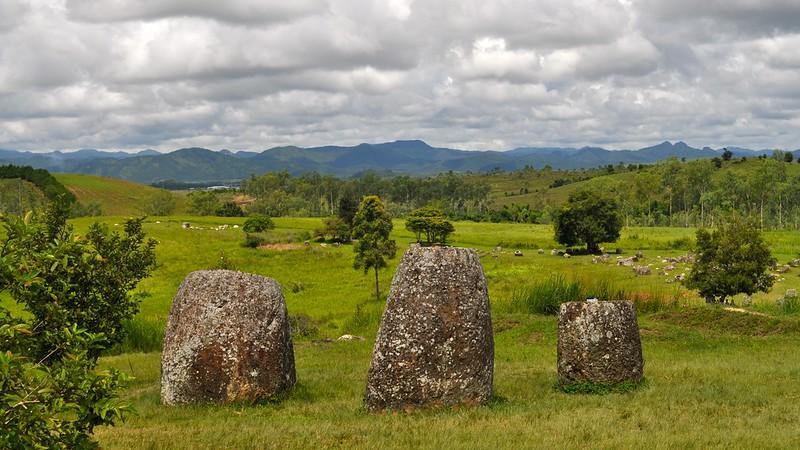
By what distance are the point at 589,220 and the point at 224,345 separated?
76114 mm

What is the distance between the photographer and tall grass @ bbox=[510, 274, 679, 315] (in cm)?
3425

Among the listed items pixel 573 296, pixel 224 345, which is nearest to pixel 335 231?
pixel 573 296

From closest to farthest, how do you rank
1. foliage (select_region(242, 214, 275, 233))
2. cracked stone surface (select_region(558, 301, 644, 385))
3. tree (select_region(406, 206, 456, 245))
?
1. cracked stone surface (select_region(558, 301, 644, 385))
2. foliage (select_region(242, 214, 275, 233))
3. tree (select_region(406, 206, 456, 245))

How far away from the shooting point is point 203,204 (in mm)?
190000

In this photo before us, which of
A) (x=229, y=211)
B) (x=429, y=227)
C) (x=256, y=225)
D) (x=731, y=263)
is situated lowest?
(x=429, y=227)

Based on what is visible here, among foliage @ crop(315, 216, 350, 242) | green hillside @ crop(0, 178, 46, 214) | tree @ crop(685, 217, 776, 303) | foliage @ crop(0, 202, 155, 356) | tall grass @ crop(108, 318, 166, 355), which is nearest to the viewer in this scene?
foliage @ crop(0, 202, 155, 356)

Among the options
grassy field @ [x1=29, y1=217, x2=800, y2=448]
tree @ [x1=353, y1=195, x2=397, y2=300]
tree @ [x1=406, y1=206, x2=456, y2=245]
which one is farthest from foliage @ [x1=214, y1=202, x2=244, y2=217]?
grassy field @ [x1=29, y1=217, x2=800, y2=448]

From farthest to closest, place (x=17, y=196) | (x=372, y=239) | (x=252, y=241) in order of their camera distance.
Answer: (x=17, y=196) → (x=252, y=241) → (x=372, y=239)

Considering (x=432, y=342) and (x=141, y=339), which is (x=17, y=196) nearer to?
(x=141, y=339)

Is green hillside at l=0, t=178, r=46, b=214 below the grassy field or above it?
above

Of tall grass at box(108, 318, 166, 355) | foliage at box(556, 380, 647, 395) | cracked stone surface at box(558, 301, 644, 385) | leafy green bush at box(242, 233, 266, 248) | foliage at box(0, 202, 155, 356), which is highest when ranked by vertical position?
foliage at box(0, 202, 155, 356)

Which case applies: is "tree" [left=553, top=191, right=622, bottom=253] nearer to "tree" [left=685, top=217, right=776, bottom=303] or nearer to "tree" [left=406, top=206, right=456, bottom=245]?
"tree" [left=406, top=206, right=456, bottom=245]

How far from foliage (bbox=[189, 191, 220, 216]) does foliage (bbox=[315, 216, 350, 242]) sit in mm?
90406

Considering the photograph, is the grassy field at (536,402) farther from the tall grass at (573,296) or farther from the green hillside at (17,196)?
the green hillside at (17,196)
